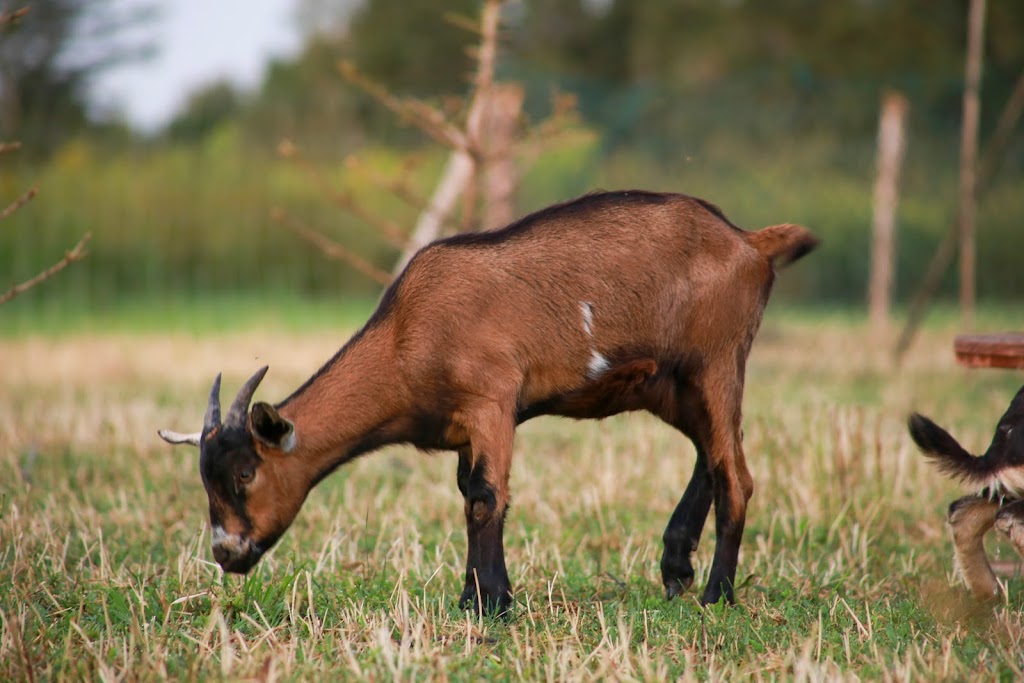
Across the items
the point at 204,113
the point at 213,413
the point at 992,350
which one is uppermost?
the point at 204,113

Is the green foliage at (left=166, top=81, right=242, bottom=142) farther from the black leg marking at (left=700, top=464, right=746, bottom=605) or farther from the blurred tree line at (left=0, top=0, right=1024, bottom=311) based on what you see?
the black leg marking at (left=700, top=464, right=746, bottom=605)

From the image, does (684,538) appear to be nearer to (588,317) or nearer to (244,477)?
(588,317)

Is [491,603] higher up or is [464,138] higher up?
[464,138]

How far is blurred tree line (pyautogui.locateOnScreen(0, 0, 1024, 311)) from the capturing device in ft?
48.0

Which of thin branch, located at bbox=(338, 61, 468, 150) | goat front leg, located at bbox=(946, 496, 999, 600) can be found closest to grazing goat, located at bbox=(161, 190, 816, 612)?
goat front leg, located at bbox=(946, 496, 999, 600)

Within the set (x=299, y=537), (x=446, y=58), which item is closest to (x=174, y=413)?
(x=299, y=537)

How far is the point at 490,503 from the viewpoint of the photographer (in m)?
4.56

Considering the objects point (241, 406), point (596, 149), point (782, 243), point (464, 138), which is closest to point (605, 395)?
point (782, 243)

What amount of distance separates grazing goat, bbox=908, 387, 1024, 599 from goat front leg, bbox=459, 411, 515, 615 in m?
1.66

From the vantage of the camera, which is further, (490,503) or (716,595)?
(716,595)

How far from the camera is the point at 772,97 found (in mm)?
15461

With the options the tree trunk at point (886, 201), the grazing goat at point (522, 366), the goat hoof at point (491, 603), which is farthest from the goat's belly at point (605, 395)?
the tree trunk at point (886, 201)

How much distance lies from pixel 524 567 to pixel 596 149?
10454mm

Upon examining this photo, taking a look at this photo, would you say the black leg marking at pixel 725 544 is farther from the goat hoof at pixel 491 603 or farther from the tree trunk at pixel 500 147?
the tree trunk at pixel 500 147
